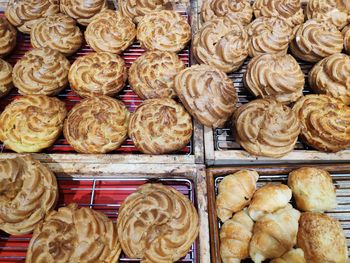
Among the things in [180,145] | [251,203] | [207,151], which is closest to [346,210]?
[251,203]

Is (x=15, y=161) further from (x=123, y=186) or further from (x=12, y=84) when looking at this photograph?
(x=12, y=84)

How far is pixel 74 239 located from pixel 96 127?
1.14 meters

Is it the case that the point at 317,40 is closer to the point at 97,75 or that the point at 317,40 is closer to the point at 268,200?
the point at 268,200

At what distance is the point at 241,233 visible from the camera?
7.79 ft

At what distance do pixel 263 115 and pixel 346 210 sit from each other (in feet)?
3.90

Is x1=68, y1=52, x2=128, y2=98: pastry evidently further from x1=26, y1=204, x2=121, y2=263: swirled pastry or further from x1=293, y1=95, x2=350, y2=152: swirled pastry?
x1=293, y1=95, x2=350, y2=152: swirled pastry

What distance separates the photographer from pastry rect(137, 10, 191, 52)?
363 cm

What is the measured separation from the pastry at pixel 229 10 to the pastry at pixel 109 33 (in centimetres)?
110

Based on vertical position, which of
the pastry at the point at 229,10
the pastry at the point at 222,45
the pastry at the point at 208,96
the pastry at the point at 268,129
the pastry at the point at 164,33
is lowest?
the pastry at the point at 268,129

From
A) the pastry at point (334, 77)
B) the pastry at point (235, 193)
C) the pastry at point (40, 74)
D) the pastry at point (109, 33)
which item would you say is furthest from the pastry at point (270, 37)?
the pastry at point (40, 74)

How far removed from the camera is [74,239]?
218 cm

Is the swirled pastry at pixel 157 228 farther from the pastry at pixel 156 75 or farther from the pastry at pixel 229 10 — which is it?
the pastry at pixel 229 10

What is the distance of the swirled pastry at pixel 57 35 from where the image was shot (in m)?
3.64

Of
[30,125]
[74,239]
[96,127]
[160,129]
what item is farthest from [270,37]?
[74,239]
